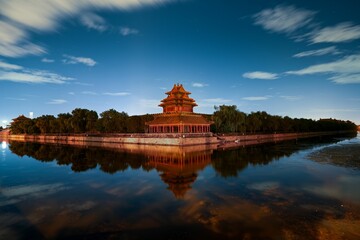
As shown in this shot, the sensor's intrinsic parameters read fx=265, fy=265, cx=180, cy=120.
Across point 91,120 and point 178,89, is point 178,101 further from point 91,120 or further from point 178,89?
point 91,120

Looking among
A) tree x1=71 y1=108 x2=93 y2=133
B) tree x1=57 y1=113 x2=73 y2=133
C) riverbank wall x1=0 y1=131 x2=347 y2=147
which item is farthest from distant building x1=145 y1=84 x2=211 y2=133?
tree x1=57 y1=113 x2=73 y2=133

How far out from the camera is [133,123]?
83750mm

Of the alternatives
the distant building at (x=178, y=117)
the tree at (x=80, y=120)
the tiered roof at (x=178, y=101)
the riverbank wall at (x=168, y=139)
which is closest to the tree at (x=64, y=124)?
the tree at (x=80, y=120)

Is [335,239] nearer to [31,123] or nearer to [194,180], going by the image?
[194,180]

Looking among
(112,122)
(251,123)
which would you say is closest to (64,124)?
(112,122)

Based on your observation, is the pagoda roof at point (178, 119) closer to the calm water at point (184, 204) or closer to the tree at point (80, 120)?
the calm water at point (184, 204)

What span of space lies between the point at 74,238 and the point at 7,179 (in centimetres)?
2043

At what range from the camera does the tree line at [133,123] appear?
7812 centimetres

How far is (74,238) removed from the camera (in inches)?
476

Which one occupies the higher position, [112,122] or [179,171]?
[112,122]

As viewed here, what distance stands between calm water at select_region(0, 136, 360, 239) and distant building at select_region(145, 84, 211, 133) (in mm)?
33669

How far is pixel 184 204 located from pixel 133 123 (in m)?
68.5

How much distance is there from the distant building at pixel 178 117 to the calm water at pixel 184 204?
33669 mm

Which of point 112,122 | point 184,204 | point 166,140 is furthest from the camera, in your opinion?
point 112,122
